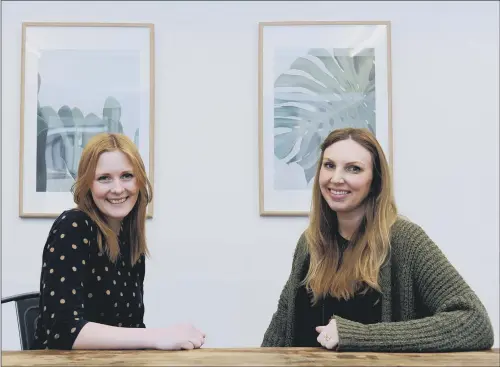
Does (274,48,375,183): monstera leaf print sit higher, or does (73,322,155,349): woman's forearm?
(274,48,375,183): monstera leaf print

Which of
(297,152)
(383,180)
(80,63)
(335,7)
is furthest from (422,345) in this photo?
(80,63)

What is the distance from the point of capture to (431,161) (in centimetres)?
312

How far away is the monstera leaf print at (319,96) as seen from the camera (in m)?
3.12

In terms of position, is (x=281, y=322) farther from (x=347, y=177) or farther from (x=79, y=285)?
(x=79, y=285)

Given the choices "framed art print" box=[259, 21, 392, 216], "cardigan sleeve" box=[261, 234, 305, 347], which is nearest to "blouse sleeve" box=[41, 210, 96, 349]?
"cardigan sleeve" box=[261, 234, 305, 347]

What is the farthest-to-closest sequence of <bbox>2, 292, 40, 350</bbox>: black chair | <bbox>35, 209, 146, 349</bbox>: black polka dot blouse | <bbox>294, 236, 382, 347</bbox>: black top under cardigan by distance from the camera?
<bbox>2, 292, 40, 350</bbox>: black chair, <bbox>294, 236, 382, 347</bbox>: black top under cardigan, <bbox>35, 209, 146, 349</bbox>: black polka dot blouse

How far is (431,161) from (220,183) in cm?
99

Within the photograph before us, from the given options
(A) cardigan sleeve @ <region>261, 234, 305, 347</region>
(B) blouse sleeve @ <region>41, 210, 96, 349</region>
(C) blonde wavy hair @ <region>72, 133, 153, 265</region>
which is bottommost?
(A) cardigan sleeve @ <region>261, 234, 305, 347</region>

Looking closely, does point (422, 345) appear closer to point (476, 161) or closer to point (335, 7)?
point (476, 161)

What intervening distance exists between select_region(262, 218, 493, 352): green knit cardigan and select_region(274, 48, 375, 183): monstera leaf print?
3.20ft

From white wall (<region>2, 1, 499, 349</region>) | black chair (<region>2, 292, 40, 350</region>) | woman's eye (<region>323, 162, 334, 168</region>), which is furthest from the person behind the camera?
white wall (<region>2, 1, 499, 349</region>)

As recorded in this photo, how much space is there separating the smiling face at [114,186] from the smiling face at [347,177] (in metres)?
Answer: 0.59

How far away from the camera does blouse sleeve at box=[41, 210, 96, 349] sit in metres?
1.73

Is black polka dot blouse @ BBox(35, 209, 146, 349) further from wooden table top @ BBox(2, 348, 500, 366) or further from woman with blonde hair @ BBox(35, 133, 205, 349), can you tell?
wooden table top @ BBox(2, 348, 500, 366)
